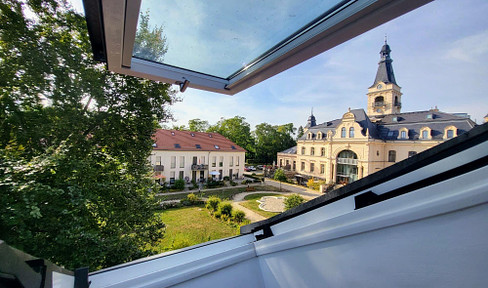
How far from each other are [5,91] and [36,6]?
0.99m

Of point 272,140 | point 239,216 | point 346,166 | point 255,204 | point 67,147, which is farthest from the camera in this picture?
point 272,140

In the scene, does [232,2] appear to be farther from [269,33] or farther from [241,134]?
[241,134]

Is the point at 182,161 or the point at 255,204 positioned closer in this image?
the point at 255,204

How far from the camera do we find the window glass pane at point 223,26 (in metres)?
0.55

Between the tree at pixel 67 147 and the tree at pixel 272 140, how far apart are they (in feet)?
15.3

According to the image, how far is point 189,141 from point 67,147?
26.6 ft

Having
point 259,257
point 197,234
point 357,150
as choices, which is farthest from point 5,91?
point 197,234

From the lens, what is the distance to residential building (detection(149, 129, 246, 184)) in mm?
8688

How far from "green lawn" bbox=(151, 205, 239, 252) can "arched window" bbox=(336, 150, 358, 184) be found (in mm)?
2947

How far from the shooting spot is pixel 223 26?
2.14ft

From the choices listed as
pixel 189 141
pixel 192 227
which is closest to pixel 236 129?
pixel 189 141

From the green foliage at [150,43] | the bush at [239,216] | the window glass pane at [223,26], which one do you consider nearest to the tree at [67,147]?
the green foliage at [150,43]

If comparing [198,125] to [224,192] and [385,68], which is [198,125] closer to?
[224,192]

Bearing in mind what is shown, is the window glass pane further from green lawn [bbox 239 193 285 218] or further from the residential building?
the residential building
